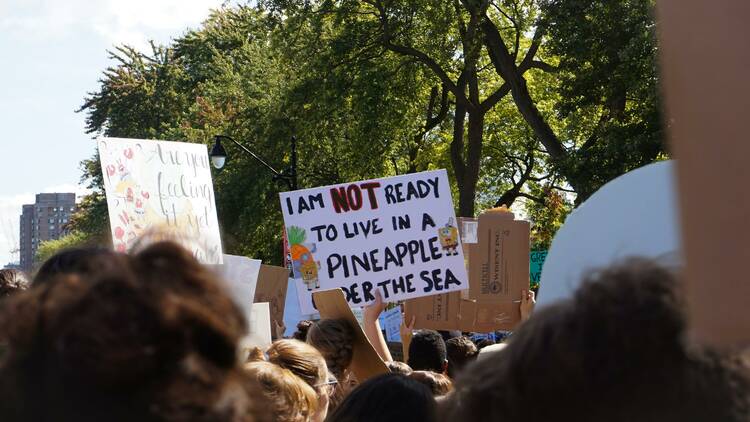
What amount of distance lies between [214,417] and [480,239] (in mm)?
6051

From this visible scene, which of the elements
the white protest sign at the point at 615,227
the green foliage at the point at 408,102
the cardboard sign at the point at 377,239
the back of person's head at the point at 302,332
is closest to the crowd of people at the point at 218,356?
the white protest sign at the point at 615,227

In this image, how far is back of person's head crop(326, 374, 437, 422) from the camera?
2477 mm

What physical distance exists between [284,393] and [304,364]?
45 centimetres

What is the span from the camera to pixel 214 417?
1.02 meters

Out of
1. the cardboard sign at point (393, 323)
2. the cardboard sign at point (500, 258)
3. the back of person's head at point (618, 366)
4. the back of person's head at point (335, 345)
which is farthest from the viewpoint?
the cardboard sign at point (393, 323)

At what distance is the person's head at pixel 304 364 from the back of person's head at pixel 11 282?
0.98m

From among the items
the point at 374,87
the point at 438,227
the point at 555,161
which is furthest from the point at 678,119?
the point at 374,87

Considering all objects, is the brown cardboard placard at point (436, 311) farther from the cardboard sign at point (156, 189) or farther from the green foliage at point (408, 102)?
the green foliage at point (408, 102)

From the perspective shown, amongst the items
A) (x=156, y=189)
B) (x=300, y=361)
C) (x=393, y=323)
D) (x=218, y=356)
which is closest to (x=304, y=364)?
(x=300, y=361)

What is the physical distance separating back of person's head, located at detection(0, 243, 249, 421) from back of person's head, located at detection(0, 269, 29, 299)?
9.28ft

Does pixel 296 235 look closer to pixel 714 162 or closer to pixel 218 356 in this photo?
pixel 218 356

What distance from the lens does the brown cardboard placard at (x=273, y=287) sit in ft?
27.0

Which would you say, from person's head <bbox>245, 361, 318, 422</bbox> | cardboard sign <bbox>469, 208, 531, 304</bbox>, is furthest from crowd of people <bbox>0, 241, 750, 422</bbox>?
cardboard sign <bbox>469, 208, 531, 304</bbox>

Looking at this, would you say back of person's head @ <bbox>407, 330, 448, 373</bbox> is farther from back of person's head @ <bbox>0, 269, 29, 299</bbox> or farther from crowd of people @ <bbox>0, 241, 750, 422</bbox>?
crowd of people @ <bbox>0, 241, 750, 422</bbox>
